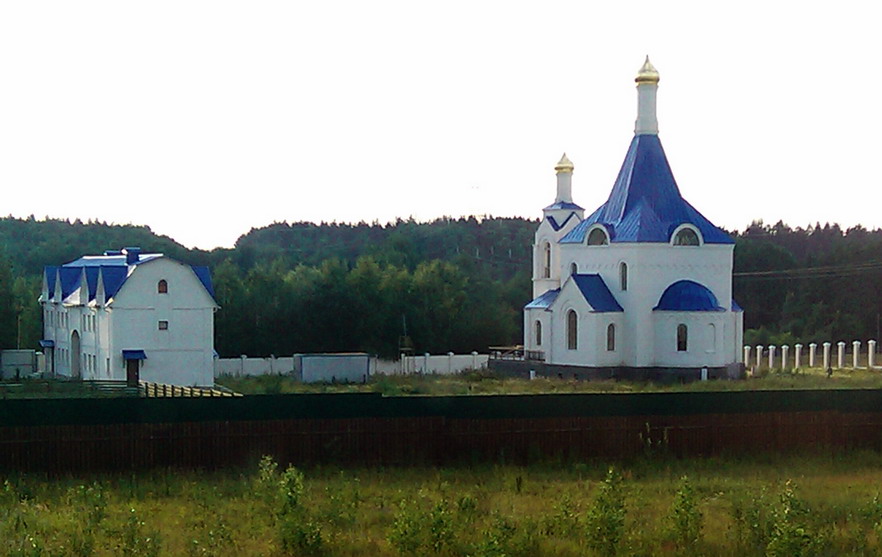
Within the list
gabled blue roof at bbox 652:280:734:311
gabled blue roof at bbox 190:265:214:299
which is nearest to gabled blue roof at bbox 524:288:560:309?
gabled blue roof at bbox 652:280:734:311

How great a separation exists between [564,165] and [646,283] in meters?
6.64

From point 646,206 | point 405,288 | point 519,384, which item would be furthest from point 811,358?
point 405,288

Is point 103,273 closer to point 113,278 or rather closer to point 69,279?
point 113,278

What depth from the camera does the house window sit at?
1393 inches

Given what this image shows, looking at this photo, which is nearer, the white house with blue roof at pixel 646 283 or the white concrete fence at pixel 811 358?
the white house with blue roof at pixel 646 283

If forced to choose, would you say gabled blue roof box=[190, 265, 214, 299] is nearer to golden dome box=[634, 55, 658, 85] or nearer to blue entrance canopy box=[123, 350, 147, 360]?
blue entrance canopy box=[123, 350, 147, 360]

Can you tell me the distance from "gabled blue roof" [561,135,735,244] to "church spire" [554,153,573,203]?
3249mm

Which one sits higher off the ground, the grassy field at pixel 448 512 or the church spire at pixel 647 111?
the church spire at pixel 647 111

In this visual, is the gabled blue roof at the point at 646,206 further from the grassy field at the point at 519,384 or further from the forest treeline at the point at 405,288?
the forest treeline at the point at 405,288

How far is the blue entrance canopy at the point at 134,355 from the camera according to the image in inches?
1314

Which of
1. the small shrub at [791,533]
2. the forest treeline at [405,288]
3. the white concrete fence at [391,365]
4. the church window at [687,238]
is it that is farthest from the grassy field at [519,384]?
the small shrub at [791,533]

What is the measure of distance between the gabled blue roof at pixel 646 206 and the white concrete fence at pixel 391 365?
564 centimetres

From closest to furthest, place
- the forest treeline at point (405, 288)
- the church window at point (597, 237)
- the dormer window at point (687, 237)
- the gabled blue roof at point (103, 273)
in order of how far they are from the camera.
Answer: the gabled blue roof at point (103, 273) → the dormer window at point (687, 237) → the church window at point (597, 237) → the forest treeline at point (405, 288)

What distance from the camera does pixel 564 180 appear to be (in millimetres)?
41562
